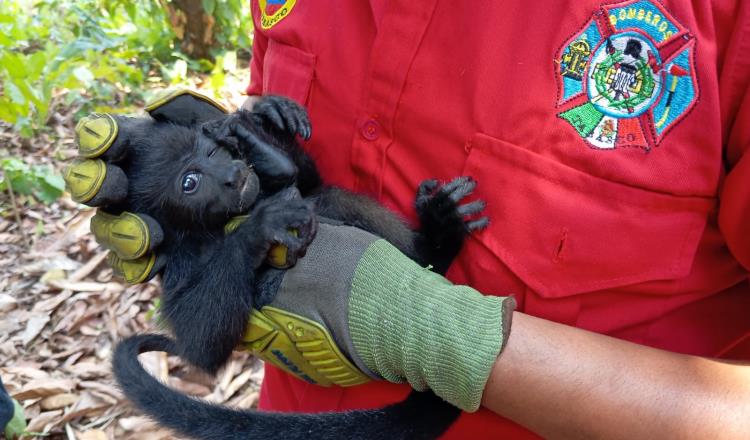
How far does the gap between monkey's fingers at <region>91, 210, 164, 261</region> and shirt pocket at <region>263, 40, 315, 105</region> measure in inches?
17.3

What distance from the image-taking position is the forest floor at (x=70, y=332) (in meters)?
2.22

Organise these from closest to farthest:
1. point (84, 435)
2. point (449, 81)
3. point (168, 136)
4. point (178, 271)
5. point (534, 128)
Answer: point (534, 128) → point (449, 81) → point (178, 271) → point (168, 136) → point (84, 435)

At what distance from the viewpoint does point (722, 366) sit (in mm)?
916

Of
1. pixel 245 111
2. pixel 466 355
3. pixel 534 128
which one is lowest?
pixel 466 355

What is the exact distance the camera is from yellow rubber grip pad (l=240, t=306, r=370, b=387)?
3.70 ft

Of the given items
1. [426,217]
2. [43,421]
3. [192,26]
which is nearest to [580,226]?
[426,217]

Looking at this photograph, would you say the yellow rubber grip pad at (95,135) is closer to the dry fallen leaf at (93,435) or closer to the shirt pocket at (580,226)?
the shirt pocket at (580,226)

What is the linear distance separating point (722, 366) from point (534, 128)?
0.48 meters

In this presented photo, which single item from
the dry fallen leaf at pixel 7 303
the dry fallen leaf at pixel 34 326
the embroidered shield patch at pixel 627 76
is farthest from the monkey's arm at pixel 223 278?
the dry fallen leaf at pixel 7 303

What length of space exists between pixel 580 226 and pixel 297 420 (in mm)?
619

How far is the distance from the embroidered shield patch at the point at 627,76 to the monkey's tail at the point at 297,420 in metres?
0.58

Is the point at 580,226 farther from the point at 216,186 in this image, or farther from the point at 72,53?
the point at 72,53

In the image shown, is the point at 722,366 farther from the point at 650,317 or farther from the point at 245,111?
the point at 245,111

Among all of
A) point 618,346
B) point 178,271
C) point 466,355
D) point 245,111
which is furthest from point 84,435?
point 618,346
